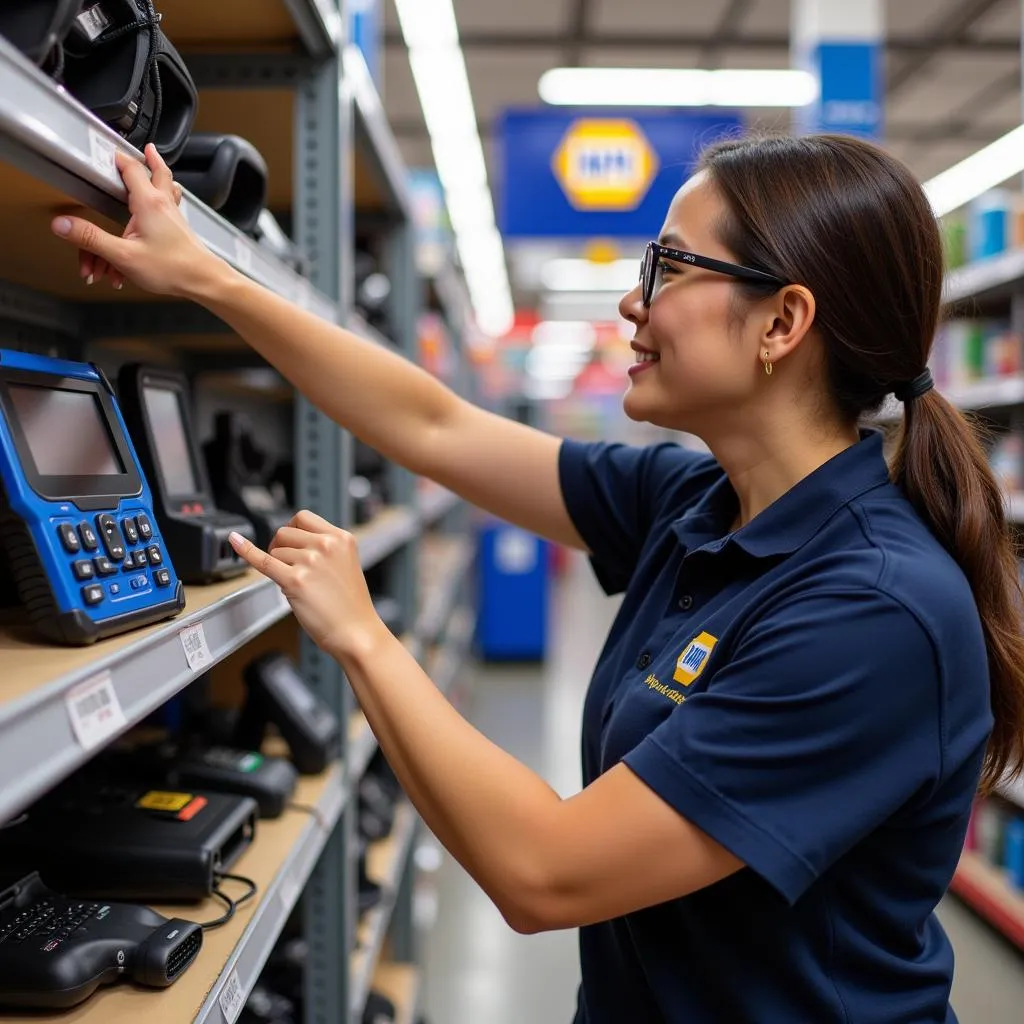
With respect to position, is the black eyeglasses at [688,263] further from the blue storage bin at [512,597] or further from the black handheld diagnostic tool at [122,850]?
the blue storage bin at [512,597]

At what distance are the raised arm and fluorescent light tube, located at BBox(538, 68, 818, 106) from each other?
524cm

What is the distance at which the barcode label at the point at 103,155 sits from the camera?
827 mm

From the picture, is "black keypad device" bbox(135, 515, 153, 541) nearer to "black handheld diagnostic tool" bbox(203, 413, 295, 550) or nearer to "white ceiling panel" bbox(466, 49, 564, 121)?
"black handheld diagnostic tool" bbox(203, 413, 295, 550)

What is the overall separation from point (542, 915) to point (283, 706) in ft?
2.54

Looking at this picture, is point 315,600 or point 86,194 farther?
point 315,600

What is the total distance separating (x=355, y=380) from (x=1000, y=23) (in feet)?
23.3

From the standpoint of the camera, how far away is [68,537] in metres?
0.84

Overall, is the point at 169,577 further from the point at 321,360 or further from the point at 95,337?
the point at 95,337

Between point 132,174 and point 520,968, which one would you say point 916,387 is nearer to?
point 132,174

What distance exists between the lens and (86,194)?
2.98 ft

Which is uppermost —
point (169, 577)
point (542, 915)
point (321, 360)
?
point (321, 360)

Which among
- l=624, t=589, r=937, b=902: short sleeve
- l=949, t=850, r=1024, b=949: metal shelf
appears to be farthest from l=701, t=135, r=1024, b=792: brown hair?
l=949, t=850, r=1024, b=949: metal shelf

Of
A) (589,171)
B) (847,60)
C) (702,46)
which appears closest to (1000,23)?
(702,46)

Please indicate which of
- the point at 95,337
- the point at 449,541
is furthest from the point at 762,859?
the point at 449,541
